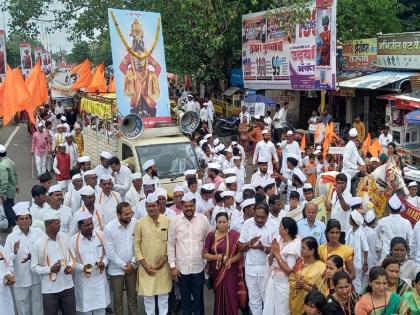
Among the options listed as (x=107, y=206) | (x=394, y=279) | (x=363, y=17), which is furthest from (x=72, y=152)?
(x=363, y=17)

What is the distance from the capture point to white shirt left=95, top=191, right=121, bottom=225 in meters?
7.48

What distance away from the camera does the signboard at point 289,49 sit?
17141mm

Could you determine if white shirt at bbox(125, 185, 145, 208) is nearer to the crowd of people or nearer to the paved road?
the crowd of people

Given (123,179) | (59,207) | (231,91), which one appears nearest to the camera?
(59,207)

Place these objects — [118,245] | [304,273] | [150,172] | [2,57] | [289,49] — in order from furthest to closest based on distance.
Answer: [2,57]
[289,49]
[150,172]
[118,245]
[304,273]

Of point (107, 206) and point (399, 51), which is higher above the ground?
point (399, 51)

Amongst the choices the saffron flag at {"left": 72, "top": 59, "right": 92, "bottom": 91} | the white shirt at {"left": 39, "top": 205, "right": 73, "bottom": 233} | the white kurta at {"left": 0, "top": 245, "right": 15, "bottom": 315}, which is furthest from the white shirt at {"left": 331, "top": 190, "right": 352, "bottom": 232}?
the saffron flag at {"left": 72, "top": 59, "right": 92, "bottom": 91}

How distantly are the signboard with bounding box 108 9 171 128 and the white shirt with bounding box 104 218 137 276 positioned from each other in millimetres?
4570

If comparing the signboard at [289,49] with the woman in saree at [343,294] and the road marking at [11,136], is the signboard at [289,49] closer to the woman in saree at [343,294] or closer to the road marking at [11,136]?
the road marking at [11,136]

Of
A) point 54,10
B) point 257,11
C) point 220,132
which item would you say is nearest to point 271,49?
point 257,11

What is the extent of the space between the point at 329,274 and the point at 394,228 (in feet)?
6.40

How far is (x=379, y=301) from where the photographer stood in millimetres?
4602

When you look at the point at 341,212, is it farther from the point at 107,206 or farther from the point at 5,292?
the point at 5,292

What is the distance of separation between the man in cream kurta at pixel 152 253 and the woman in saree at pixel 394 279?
2.51 meters
